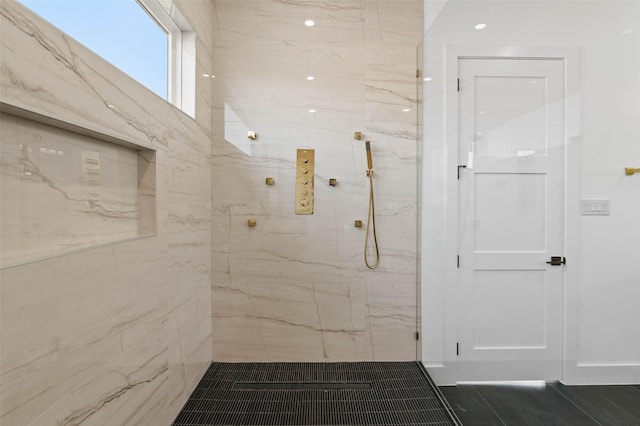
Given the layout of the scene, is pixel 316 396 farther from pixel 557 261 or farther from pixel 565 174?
pixel 565 174

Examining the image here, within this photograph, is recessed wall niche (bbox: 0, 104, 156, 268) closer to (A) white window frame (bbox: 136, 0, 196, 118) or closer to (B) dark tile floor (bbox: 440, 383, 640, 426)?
(A) white window frame (bbox: 136, 0, 196, 118)

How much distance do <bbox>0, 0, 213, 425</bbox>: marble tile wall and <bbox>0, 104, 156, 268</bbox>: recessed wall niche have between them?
0.14ft

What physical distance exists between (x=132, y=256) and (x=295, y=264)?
4.03 feet

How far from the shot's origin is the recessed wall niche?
92 centimetres

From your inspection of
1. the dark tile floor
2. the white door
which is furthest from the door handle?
the dark tile floor

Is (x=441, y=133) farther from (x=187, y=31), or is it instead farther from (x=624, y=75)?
(x=187, y=31)

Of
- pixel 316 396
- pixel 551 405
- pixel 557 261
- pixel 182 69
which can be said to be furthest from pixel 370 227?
pixel 182 69

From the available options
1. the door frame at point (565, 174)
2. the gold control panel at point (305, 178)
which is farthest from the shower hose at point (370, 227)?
the door frame at point (565, 174)

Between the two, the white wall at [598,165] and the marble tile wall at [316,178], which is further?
the marble tile wall at [316,178]

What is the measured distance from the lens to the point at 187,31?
2148 mm

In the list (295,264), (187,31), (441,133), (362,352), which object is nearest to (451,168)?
(441,133)

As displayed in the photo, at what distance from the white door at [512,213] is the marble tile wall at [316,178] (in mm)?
870

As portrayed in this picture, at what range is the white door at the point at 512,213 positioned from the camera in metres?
1.20

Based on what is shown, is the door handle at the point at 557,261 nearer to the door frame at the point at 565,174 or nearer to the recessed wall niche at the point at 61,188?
the door frame at the point at 565,174
